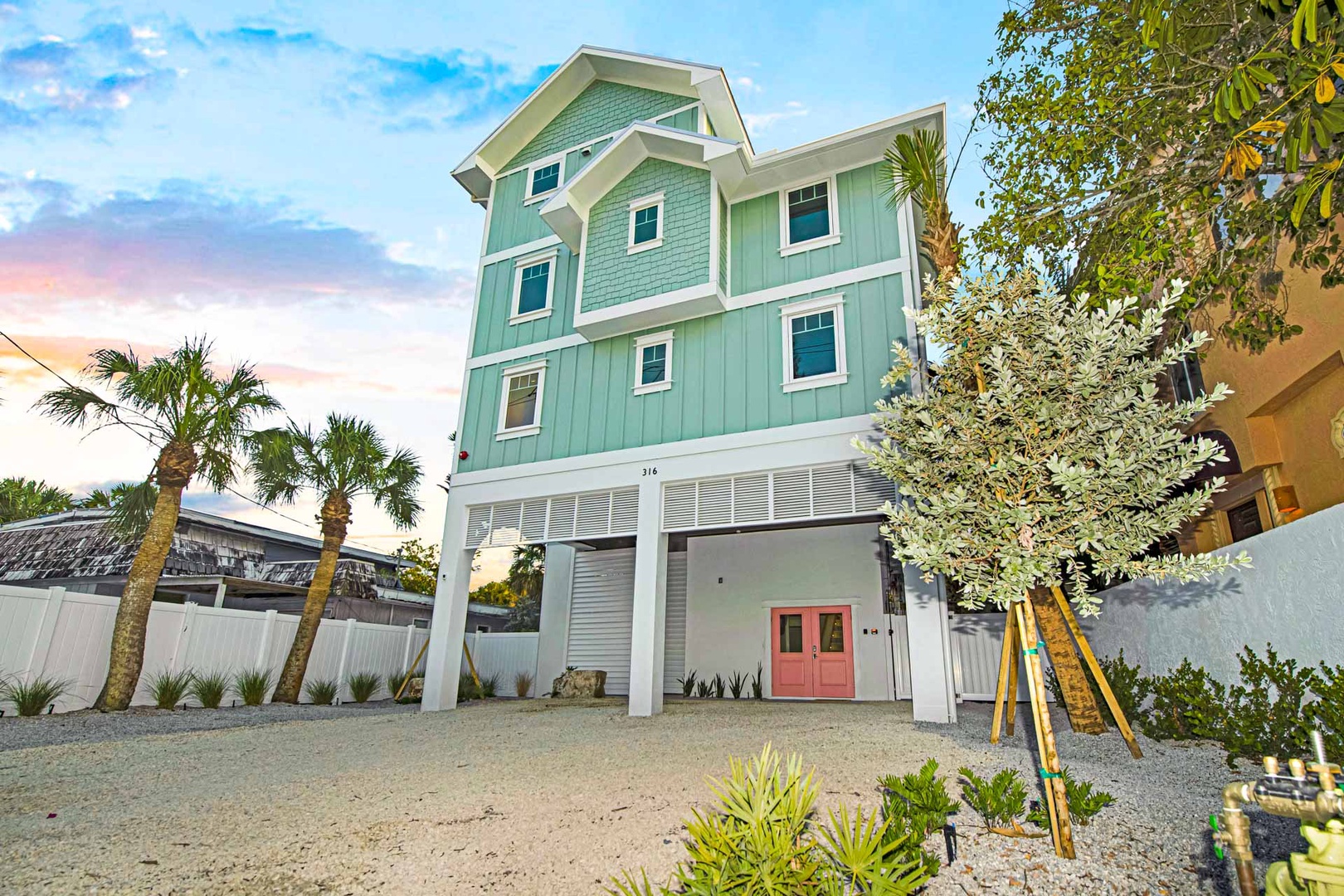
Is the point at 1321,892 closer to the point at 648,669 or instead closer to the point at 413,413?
the point at 648,669

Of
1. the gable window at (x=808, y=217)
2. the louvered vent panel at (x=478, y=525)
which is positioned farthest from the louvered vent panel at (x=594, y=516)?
the gable window at (x=808, y=217)

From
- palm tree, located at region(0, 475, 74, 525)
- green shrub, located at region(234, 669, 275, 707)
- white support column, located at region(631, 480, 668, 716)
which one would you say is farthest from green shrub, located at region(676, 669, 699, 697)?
palm tree, located at region(0, 475, 74, 525)

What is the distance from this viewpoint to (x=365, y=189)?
13.2 meters

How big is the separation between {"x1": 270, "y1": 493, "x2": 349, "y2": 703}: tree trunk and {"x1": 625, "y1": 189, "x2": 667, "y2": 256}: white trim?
868 cm

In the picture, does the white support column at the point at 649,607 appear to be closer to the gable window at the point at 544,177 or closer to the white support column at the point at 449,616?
the white support column at the point at 449,616

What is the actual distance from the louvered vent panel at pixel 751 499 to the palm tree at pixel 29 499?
126ft

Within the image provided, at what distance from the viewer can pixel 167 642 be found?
1215cm

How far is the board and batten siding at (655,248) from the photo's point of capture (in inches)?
478

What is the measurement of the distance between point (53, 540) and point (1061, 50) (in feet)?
85.4

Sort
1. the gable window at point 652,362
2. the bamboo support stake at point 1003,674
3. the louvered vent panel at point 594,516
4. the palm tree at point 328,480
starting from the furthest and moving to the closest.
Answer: the palm tree at point 328,480 → the gable window at point 652,362 → the louvered vent panel at point 594,516 → the bamboo support stake at point 1003,674

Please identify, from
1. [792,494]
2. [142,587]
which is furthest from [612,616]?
[142,587]

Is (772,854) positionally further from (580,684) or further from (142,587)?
(580,684)

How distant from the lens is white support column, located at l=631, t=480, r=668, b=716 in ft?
34.8

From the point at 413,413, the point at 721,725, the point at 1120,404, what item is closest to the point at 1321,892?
the point at 1120,404
